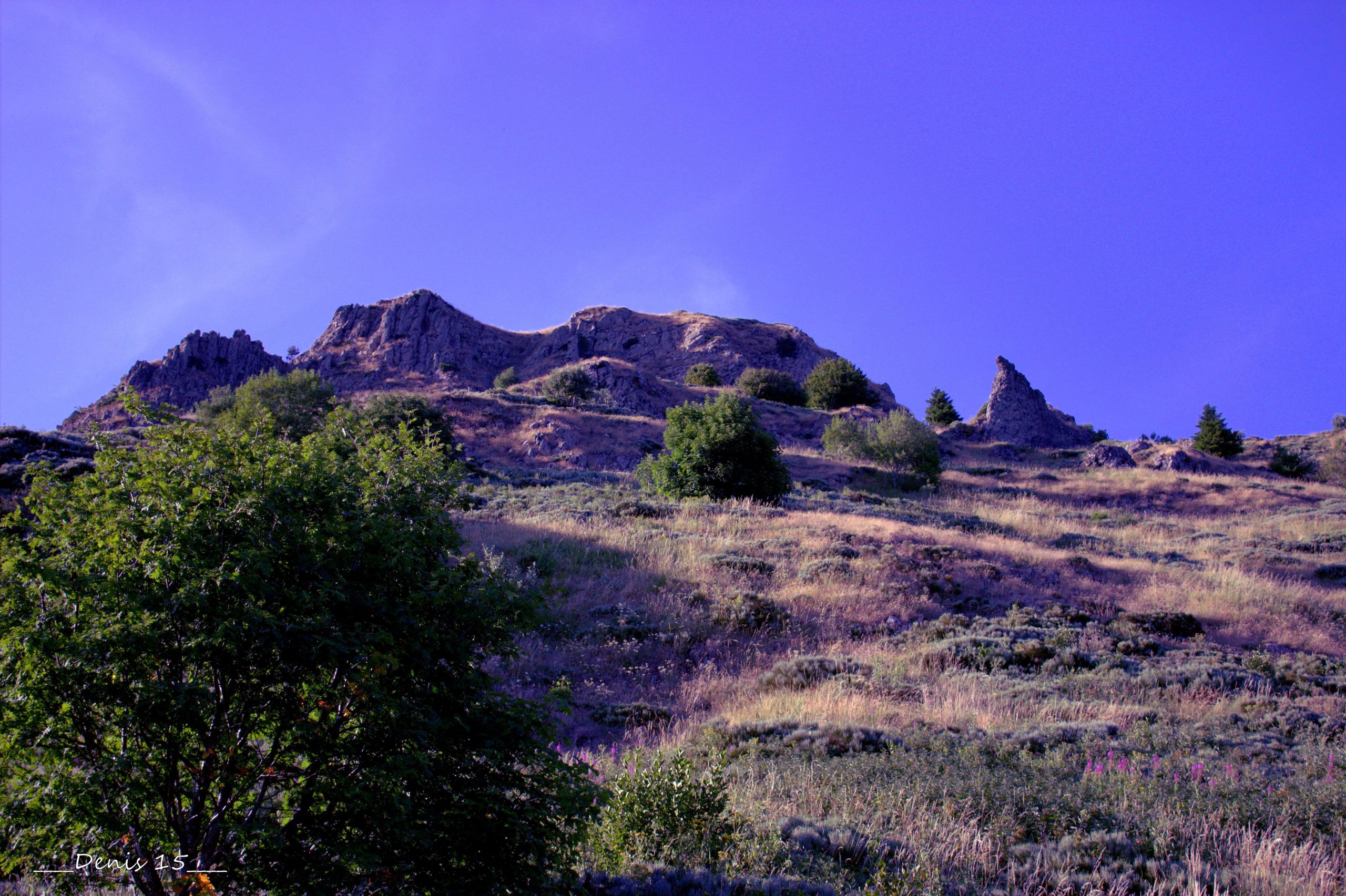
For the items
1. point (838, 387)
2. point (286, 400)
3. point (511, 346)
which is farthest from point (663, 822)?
point (511, 346)

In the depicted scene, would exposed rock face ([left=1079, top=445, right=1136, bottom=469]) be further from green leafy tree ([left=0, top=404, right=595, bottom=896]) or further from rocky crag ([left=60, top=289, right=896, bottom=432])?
green leafy tree ([left=0, top=404, right=595, bottom=896])

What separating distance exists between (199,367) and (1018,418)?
70900 mm

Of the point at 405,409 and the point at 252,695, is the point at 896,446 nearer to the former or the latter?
the point at 405,409

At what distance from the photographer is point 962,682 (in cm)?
979

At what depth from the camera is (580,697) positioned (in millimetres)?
9570

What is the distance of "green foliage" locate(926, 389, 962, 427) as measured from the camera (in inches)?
2280

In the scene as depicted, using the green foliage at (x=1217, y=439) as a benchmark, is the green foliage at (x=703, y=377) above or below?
above

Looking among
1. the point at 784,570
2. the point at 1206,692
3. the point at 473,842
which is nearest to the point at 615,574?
the point at 784,570

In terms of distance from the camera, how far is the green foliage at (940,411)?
57.9 m

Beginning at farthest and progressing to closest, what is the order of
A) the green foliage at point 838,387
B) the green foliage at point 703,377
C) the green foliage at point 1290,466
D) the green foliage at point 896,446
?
the green foliage at point 703,377 → the green foliage at point 838,387 → the green foliage at point 1290,466 → the green foliage at point 896,446

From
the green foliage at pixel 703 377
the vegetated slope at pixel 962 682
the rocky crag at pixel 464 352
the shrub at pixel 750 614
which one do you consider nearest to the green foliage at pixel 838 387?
the rocky crag at pixel 464 352

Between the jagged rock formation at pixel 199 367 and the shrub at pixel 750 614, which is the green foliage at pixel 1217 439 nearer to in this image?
the shrub at pixel 750 614

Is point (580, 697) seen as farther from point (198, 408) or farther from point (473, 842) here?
point (198, 408)

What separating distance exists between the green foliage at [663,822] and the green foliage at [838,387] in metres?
53.1
